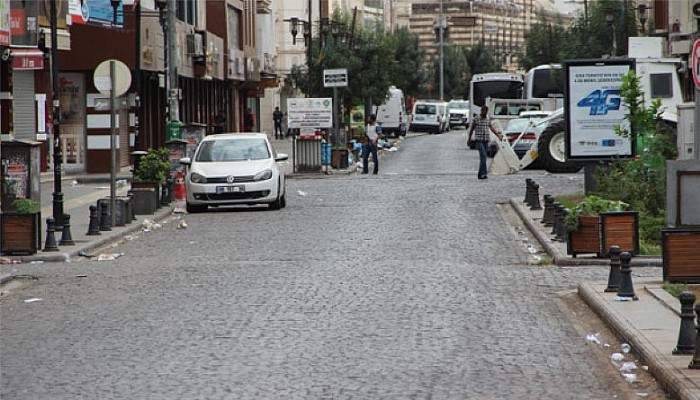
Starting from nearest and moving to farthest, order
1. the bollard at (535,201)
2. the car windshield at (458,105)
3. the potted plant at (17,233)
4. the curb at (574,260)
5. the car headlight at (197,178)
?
the curb at (574,260)
the potted plant at (17,233)
the bollard at (535,201)
the car headlight at (197,178)
the car windshield at (458,105)

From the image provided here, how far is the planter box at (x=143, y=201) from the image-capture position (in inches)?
1107

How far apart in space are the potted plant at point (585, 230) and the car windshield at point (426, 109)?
283ft

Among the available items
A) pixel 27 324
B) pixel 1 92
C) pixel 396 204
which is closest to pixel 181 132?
pixel 1 92

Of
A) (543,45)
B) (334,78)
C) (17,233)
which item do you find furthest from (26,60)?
(543,45)

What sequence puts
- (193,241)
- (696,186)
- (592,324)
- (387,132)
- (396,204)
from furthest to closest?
(387,132) < (396,204) < (193,241) < (696,186) < (592,324)

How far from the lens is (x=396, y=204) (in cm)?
2920

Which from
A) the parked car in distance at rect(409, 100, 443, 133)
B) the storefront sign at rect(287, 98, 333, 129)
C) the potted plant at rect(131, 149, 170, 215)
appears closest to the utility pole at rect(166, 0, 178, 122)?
the storefront sign at rect(287, 98, 333, 129)

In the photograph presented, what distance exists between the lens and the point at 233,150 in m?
29.8

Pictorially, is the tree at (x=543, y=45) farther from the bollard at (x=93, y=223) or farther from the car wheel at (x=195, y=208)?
the bollard at (x=93, y=223)

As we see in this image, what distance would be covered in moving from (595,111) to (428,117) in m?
77.6

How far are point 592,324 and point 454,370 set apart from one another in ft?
9.56

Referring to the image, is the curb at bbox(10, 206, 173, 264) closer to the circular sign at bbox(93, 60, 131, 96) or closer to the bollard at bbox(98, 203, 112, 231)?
the bollard at bbox(98, 203, 112, 231)

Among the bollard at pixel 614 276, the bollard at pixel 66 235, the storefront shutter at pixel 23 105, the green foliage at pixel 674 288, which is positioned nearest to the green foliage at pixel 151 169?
the bollard at pixel 66 235

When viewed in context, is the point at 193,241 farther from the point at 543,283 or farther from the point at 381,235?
the point at 543,283
